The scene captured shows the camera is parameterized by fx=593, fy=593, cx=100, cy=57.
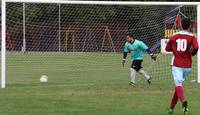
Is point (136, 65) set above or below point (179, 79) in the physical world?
above

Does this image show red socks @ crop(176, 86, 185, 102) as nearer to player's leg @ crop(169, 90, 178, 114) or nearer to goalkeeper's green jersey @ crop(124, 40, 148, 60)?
player's leg @ crop(169, 90, 178, 114)

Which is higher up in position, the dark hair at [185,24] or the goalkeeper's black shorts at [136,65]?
the dark hair at [185,24]

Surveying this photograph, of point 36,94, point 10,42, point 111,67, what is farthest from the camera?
point 111,67

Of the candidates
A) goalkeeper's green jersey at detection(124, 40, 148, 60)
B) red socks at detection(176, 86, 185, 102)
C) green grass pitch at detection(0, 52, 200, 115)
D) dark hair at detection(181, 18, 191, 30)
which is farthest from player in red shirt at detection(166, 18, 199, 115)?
goalkeeper's green jersey at detection(124, 40, 148, 60)

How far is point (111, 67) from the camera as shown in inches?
1280

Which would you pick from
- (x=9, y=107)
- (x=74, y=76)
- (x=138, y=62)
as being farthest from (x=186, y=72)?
(x=74, y=76)

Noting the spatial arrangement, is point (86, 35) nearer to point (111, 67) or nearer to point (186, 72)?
point (111, 67)

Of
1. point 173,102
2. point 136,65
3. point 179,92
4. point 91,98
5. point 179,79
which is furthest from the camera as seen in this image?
point 136,65

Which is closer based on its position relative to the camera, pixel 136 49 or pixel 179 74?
pixel 179 74

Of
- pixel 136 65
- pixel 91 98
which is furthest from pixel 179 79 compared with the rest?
pixel 136 65

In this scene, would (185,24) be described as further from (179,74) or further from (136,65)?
(136,65)

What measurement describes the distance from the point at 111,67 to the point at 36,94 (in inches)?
629

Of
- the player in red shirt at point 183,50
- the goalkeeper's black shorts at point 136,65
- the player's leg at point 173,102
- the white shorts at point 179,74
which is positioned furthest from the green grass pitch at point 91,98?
the goalkeeper's black shorts at point 136,65

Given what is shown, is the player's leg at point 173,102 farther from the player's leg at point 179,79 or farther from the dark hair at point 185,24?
the dark hair at point 185,24
